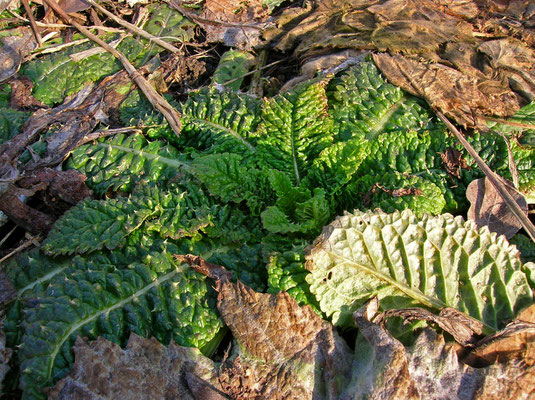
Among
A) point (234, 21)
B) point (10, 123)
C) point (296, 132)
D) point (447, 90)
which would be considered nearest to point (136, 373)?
point (296, 132)

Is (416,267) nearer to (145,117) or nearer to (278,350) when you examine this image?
(278,350)

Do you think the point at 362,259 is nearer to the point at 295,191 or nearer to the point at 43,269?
the point at 295,191

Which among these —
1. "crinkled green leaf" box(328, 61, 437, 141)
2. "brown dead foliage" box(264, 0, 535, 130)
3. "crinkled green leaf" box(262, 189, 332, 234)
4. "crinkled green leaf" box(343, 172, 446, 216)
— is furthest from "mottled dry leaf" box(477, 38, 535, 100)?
"crinkled green leaf" box(262, 189, 332, 234)

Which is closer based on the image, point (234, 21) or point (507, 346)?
point (507, 346)

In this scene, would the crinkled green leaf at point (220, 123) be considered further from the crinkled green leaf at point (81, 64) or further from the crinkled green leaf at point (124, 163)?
the crinkled green leaf at point (81, 64)

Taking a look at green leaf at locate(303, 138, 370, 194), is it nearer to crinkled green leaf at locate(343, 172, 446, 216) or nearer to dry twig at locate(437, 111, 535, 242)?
crinkled green leaf at locate(343, 172, 446, 216)

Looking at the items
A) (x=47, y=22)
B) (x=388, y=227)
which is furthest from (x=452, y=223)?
(x=47, y=22)
